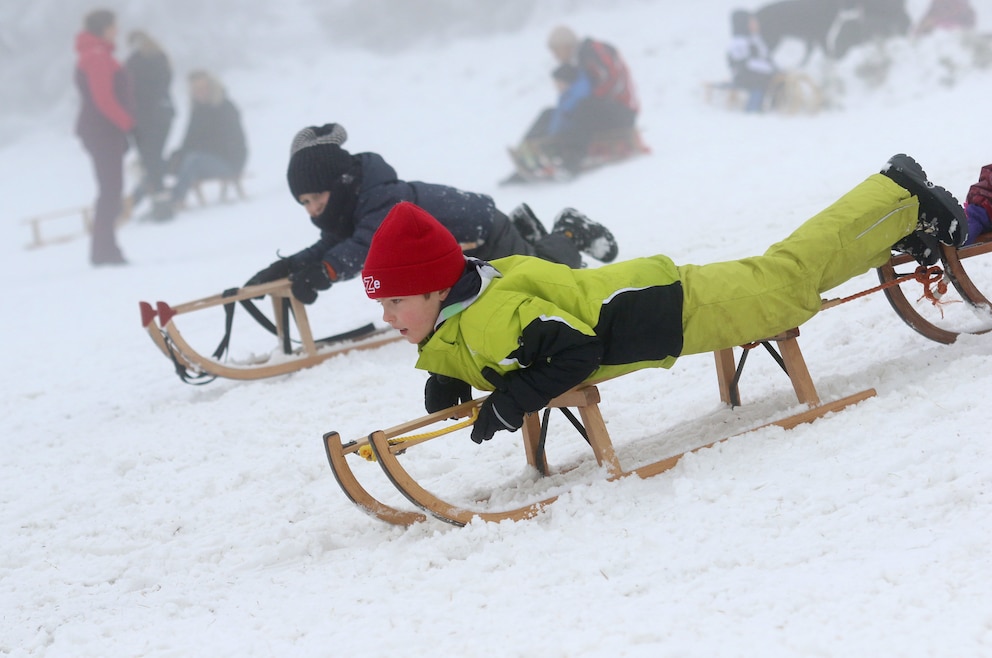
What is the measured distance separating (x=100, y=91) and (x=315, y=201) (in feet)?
19.5

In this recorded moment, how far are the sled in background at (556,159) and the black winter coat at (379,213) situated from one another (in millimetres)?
4604

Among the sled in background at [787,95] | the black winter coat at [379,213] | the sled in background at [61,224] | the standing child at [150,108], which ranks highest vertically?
the standing child at [150,108]

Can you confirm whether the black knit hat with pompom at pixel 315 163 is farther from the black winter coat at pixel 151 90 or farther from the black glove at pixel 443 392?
the black winter coat at pixel 151 90

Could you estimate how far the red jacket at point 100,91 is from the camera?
8.51m

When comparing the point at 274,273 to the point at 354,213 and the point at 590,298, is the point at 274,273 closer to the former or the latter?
the point at 354,213

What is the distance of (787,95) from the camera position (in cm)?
889

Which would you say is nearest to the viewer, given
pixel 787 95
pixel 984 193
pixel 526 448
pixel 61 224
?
pixel 526 448

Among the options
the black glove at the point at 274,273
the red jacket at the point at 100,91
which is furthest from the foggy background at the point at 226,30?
the black glove at the point at 274,273

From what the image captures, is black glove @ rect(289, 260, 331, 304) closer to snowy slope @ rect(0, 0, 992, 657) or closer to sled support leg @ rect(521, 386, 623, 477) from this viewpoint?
snowy slope @ rect(0, 0, 992, 657)

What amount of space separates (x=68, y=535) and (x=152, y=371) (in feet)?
6.24

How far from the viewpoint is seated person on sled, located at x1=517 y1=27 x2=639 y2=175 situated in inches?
335

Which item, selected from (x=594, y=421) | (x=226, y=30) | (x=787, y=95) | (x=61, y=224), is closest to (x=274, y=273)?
(x=594, y=421)

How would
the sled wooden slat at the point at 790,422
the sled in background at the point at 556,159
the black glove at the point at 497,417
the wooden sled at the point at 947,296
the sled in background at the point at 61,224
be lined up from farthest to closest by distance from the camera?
the sled in background at the point at 61,224, the sled in background at the point at 556,159, the wooden sled at the point at 947,296, the sled wooden slat at the point at 790,422, the black glove at the point at 497,417

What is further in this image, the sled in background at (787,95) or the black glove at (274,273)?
the sled in background at (787,95)
